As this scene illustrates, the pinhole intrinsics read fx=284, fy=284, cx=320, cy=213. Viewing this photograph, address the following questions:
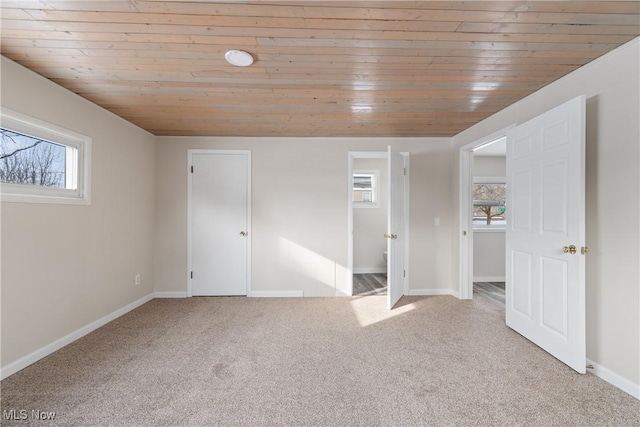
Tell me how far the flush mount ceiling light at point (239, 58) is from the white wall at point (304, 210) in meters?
1.97

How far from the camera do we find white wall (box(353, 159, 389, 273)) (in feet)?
18.4

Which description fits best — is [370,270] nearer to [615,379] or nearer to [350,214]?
[350,214]

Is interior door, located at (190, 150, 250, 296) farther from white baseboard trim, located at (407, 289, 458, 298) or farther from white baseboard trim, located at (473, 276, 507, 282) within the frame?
white baseboard trim, located at (473, 276, 507, 282)

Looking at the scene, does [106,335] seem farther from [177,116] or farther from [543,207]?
[543,207]

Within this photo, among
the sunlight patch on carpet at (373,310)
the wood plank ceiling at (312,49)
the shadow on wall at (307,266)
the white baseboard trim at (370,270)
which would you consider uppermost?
the wood plank ceiling at (312,49)

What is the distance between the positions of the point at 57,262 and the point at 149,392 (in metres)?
1.41

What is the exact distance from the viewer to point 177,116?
122 inches

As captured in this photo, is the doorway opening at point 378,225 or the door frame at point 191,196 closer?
the doorway opening at point 378,225

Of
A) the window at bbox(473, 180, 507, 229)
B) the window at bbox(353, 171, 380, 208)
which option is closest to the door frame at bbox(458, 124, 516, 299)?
the window at bbox(473, 180, 507, 229)

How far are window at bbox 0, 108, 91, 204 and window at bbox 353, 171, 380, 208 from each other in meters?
4.20

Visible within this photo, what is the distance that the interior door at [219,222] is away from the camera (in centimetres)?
390

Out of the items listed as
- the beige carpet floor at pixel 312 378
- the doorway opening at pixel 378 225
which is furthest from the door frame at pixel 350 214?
the beige carpet floor at pixel 312 378

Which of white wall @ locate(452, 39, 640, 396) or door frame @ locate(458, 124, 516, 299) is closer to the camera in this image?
white wall @ locate(452, 39, 640, 396)

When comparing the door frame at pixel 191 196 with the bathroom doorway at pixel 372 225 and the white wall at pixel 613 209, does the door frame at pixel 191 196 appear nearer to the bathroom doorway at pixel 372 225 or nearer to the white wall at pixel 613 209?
the bathroom doorway at pixel 372 225
